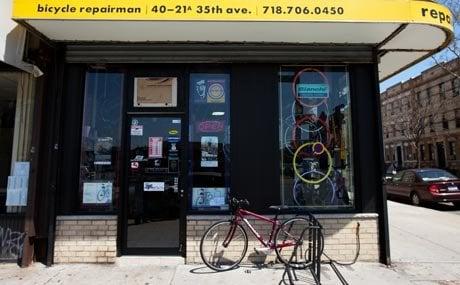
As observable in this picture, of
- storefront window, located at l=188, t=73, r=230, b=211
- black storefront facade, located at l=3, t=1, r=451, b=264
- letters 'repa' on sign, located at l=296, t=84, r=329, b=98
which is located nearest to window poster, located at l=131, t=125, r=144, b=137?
black storefront facade, located at l=3, t=1, r=451, b=264

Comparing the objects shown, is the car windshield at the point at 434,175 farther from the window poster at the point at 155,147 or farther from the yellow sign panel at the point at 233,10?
the window poster at the point at 155,147

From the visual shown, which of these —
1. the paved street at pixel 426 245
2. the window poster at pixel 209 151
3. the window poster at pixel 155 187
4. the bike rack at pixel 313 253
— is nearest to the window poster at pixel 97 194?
the window poster at pixel 155 187

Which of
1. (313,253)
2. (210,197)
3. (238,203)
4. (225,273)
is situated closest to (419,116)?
(210,197)

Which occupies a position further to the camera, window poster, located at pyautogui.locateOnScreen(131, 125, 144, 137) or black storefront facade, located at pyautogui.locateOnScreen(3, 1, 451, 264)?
window poster, located at pyautogui.locateOnScreen(131, 125, 144, 137)

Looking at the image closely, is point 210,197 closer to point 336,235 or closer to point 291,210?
point 291,210

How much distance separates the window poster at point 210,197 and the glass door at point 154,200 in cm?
24

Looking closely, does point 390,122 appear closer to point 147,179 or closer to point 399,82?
point 399,82

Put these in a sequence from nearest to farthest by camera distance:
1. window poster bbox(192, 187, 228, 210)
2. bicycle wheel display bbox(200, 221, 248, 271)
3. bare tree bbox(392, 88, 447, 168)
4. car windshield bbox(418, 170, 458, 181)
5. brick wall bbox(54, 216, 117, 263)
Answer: bicycle wheel display bbox(200, 221, 248, 271)
brick wall bbox(54, 216, 117, 263)
window poster bbox(192, 187, 228, 210)
car windshield bbox(418, 170, 458, 181)
bare tree bbox(392, 88, 447, 168)

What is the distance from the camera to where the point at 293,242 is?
6.58 m

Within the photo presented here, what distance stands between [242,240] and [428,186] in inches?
397

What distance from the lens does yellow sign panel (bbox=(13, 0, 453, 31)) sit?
18.5ft

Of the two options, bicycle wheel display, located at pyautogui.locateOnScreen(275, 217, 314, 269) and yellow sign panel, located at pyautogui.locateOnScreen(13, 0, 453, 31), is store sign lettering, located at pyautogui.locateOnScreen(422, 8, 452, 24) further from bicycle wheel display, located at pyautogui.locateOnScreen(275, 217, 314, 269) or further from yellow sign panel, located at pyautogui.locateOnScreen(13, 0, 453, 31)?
bicycle wheel display, located at pyautogui.locateOnScreen(275, 217, 314, 269)

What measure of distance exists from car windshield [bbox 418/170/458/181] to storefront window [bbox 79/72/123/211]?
1173 cm

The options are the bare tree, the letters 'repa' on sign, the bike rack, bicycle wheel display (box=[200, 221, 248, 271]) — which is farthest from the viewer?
the bare tree
